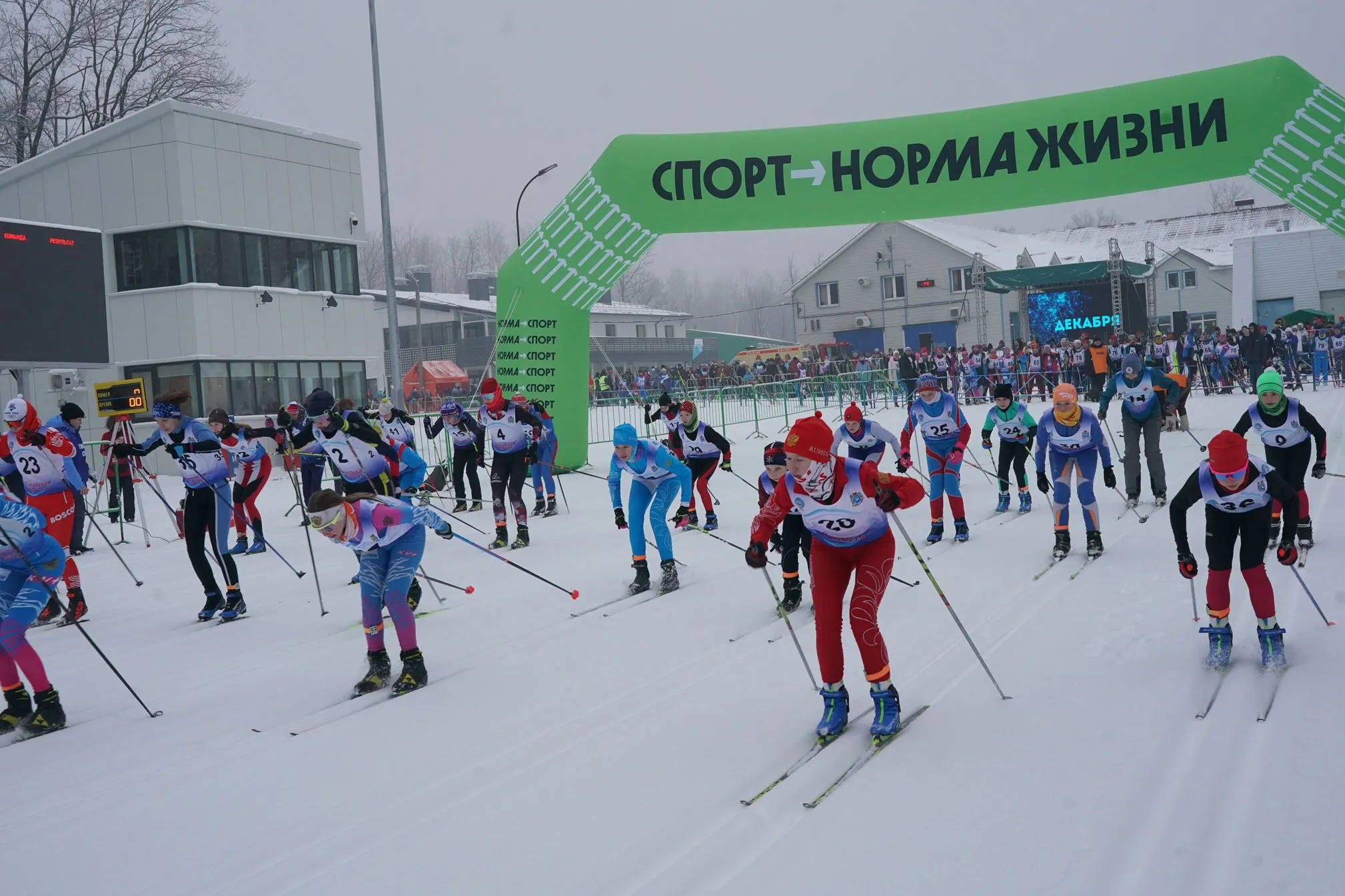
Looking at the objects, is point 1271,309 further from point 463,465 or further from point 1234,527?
point 1234,527

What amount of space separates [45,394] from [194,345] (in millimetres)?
4107

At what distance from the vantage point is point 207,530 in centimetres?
1002

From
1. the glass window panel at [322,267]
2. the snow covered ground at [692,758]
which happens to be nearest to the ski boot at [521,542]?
the snow covered ground at [692,758]

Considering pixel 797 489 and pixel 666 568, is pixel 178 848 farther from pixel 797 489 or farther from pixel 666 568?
pixel 666 568

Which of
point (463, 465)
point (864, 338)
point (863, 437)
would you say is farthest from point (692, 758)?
point (864, 338)

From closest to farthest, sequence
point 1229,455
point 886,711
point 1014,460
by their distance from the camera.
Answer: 1. point 886,711
2. point 1229,455
3. point 1014,460

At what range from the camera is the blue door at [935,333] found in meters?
50.6

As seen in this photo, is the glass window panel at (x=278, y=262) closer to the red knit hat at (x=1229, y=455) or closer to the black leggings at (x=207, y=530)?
the black leggings at (x=207, y=530)

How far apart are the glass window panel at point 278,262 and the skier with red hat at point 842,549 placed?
22919 mm

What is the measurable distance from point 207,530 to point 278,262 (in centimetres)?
1755

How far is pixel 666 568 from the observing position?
9.92 meters

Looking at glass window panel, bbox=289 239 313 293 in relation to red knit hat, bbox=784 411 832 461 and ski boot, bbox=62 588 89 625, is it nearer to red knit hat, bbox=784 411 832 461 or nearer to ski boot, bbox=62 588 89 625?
ski boot, bbox=62 588 89 625

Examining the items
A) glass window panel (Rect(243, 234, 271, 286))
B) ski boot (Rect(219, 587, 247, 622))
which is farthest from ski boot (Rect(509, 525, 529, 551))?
glass window panel (Rect(243, 234, 271, 286))

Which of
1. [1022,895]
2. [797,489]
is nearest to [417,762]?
[797,489]
